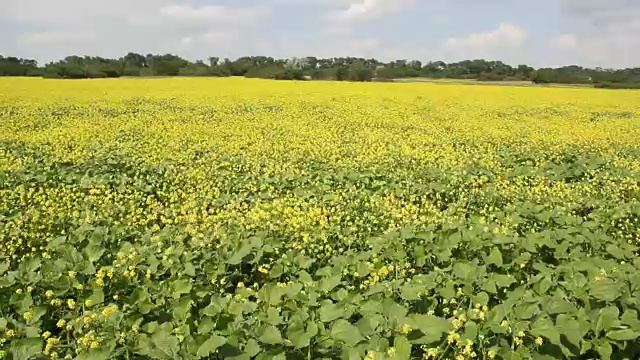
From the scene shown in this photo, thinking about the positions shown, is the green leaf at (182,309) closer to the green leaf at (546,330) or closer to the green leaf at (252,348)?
the green leaf at (252,348)

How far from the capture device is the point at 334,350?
3014 millimetres

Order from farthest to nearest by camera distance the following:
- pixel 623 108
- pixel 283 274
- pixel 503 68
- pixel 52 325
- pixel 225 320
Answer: pixel 503 68
pixel 623 108
pixel 283 274
pixel 52 325
pixel 225 320

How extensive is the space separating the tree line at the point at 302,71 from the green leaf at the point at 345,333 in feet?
135

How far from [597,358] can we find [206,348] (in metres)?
2.19

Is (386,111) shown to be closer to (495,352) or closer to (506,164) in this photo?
(506,164)

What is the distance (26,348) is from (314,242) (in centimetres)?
325

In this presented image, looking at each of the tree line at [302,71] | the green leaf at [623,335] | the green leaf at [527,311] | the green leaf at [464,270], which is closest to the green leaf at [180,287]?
the green leaf at [464,270]

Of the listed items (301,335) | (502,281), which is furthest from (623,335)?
(301,335)

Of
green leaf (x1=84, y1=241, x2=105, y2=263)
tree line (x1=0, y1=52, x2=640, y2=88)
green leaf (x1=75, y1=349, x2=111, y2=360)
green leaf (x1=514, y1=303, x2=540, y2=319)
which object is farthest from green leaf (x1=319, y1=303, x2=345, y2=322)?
tree line (x1=0, y1=52, x2=640, y2=88)

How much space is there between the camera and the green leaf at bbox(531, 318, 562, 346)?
117 inches

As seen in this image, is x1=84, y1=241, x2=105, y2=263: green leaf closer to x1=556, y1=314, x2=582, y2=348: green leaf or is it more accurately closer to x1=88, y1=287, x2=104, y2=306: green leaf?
x1=88, y1=287, x2=104, y2=306: green leaf

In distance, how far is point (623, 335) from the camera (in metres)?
3.12

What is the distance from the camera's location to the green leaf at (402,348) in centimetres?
267

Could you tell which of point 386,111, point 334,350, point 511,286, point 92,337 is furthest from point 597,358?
point 386,111
